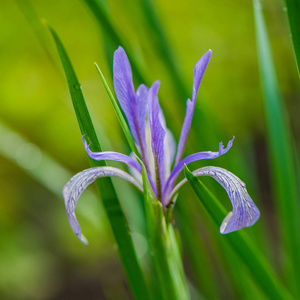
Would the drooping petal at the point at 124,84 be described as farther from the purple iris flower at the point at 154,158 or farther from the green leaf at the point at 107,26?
the green leaf at the point at 107,26

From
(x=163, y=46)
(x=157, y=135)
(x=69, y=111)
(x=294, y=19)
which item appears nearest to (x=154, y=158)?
(x=157, y=135)

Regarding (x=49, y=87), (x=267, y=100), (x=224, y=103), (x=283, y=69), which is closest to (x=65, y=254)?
(x=49, y=87)

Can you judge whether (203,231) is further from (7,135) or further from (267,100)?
(267,100)

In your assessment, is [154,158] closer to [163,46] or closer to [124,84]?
[124,84]

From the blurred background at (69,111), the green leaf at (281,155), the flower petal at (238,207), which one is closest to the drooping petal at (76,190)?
the flower petal at (238,207)

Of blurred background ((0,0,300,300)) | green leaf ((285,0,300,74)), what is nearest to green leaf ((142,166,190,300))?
green leaf ((285,0,300,74))
